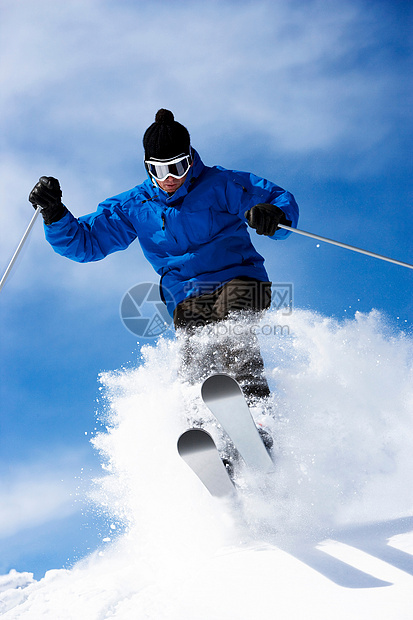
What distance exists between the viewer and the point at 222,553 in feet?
7.95

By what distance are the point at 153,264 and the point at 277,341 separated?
1233 millimetres

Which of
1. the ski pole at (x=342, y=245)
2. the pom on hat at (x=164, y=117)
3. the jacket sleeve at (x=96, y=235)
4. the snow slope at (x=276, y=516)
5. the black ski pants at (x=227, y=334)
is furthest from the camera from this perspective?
the jacket sleeve at (x=96, y=235)

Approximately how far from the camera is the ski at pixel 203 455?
257 cm

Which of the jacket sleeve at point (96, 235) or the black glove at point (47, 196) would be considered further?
the jacket sleeve at point (96, 235)

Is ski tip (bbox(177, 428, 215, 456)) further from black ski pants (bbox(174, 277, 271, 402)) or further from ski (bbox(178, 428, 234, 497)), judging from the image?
Answer: black ski pants (bbox(174, 277, 271, 402))

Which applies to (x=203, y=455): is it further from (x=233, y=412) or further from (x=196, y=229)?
(x=196, y=229)

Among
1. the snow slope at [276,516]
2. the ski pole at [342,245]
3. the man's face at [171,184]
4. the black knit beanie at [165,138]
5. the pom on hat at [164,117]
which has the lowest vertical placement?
the snow slope at [276,516]

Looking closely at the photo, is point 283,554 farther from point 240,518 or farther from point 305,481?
point 305,481

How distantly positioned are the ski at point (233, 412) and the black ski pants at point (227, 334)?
36 cm

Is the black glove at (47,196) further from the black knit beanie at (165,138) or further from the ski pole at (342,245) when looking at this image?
the ski pole at (342,245)

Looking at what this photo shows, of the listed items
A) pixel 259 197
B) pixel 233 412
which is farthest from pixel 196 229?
pixel 233 412

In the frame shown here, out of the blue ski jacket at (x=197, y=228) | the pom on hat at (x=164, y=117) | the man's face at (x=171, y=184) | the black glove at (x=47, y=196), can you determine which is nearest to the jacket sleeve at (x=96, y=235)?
the blue ski jacket at (x=197, y=228)

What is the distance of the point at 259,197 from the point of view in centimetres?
340

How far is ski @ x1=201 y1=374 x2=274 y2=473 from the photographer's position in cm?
250
